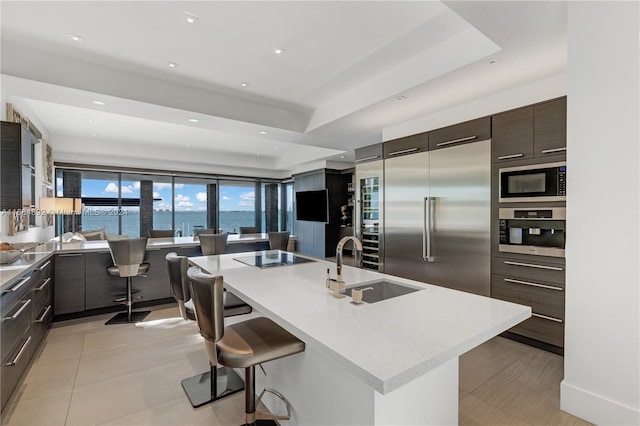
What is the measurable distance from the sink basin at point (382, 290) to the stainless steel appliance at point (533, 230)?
5.80 ft

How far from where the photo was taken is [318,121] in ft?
14.0

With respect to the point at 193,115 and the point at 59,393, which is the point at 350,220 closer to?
the point at 193,115

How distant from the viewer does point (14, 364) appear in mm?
2100

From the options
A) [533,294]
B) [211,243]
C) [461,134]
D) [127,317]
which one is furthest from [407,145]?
[127,317]

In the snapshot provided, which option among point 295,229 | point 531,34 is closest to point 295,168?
point 295,229

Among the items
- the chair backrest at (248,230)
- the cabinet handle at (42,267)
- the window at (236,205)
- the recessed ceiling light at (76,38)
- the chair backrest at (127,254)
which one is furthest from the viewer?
the window at (236,205)

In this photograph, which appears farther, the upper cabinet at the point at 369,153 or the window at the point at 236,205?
the window at the point at 236,205

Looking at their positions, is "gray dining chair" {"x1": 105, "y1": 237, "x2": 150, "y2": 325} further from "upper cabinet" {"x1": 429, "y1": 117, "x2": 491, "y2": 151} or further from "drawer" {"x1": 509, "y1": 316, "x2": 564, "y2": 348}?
"drawer" {"x1": 509, "y1": 316, "x2": 564, "y2": 348}

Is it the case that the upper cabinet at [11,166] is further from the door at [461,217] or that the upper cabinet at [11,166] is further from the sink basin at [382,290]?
the door at [461,217]

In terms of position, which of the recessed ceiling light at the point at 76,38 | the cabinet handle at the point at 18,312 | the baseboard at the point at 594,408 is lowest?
the baseboard at the point at 594,408

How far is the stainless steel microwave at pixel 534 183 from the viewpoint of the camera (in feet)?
8.77

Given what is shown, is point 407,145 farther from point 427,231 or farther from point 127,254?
point 127,254

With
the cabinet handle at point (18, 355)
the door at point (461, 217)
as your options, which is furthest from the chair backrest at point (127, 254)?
the door at point (461, 217)

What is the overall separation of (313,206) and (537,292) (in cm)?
592
